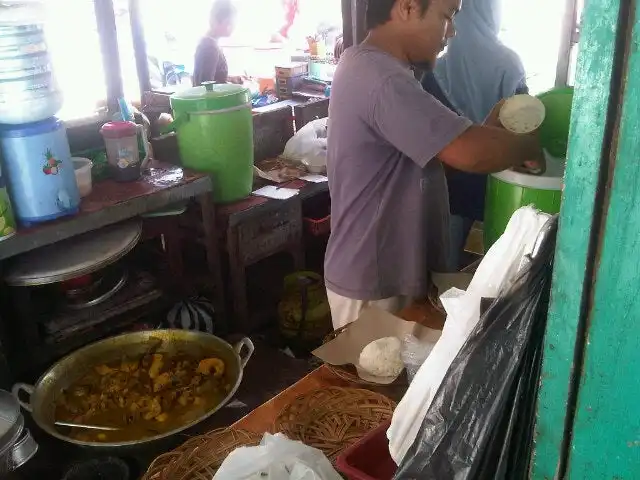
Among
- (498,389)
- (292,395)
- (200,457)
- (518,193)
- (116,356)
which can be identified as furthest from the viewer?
(116,356)

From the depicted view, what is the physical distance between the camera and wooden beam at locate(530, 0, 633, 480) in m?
0.58

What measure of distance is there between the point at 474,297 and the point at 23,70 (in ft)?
6.14

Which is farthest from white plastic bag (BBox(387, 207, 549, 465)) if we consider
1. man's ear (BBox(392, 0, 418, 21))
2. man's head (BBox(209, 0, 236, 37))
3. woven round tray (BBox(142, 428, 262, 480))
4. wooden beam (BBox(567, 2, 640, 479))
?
man's head (BBox(209, 0, 236, 37))

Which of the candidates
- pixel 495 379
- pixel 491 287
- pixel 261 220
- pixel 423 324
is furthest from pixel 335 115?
pixel 261 220

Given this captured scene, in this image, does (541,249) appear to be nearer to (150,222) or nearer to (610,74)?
(610,74)

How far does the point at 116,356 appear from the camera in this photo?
2357 millimetres

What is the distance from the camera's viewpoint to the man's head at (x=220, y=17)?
5.00 m

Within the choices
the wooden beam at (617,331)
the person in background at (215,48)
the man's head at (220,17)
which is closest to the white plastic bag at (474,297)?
the wooden beam at (617,331)

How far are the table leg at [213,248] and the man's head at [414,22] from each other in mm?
1337

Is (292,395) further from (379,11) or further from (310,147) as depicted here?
(310,147)

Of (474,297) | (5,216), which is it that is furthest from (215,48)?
(474,297)

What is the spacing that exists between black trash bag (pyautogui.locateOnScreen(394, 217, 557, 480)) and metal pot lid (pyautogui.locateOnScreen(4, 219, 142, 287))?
188 cm

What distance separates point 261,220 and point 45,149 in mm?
1172

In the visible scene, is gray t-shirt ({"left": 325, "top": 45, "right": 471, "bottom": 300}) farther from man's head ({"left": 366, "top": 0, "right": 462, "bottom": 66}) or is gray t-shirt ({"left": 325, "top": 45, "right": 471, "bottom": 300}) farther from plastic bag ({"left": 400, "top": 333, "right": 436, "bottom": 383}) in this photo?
plastic bag ({"left": 400, "top": 333, "right": 436, "bottom": 383})
